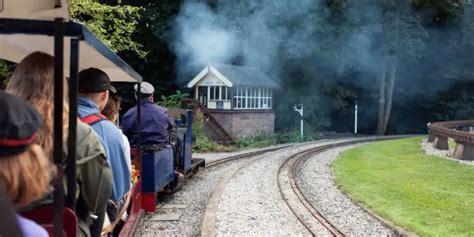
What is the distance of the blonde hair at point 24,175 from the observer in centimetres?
156

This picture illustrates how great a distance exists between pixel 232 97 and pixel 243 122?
1.31 m

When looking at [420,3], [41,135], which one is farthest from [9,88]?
[420,3]

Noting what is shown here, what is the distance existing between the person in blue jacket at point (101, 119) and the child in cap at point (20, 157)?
1.73 metres

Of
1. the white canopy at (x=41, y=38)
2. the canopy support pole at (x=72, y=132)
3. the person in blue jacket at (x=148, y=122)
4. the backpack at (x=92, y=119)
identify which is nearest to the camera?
the canopy support pole at (x=72, y=132)

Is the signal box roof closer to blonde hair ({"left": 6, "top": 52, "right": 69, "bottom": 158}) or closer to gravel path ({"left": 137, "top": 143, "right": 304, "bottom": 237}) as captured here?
gravel path ({"left": 137, "top": 143, "right": 304, "bottom": 237})

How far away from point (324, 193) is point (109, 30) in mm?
7327

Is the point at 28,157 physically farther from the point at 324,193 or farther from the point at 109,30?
the point at 109,30

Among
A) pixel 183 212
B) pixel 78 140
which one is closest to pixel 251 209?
pixel 183 212

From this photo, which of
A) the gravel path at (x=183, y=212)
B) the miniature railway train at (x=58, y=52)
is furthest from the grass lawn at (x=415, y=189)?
the miniature railway train at (x=58, y=52)

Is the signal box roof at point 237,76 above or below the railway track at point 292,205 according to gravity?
above

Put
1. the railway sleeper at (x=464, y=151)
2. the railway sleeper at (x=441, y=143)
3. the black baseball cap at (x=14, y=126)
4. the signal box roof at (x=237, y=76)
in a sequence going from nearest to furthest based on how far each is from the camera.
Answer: the black baseball cap at (x=14, y=126) → the railway sleeper at (x=464, y=151) → the railway sleeper at (x=441, y=143) → the signal box roof at (x=237, y=76)

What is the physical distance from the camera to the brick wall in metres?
21.2

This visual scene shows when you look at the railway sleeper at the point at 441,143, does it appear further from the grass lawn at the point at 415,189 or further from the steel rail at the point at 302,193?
the steel rail at the point at 302,193

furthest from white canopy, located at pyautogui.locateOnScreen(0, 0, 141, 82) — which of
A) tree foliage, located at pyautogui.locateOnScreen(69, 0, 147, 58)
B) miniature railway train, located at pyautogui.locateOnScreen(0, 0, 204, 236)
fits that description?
tree foliage, located at pyautogui.locateOnScreen(69, 0, 147, 58)
